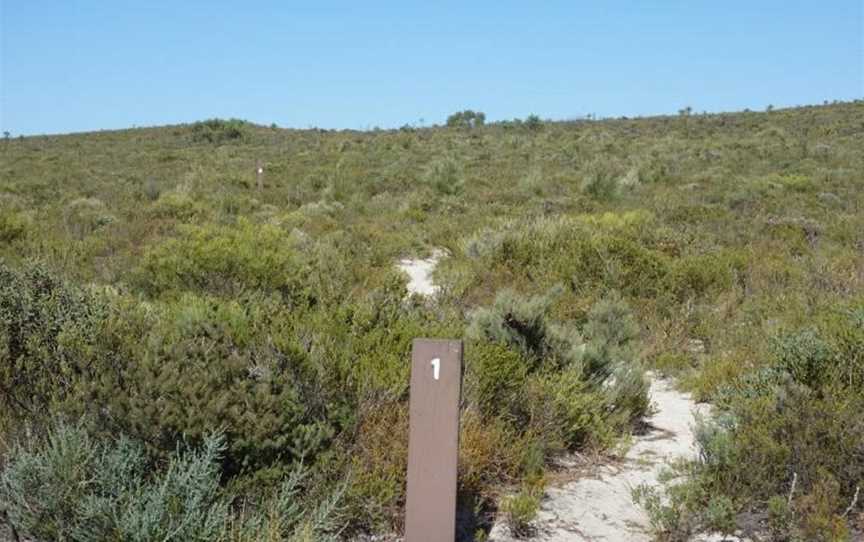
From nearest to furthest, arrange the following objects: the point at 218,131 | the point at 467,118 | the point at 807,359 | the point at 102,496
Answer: the point at 102,496
the point at 807,359
the point at 218,131
the point at 467,118

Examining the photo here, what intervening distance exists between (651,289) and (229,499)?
6.91 m

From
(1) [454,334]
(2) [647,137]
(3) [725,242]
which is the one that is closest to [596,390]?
(1) [454,334]

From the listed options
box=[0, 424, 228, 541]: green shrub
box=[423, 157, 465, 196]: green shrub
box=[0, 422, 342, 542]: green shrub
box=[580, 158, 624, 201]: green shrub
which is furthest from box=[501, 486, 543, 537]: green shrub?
box=[423, 157, 465, 196]: green shrub

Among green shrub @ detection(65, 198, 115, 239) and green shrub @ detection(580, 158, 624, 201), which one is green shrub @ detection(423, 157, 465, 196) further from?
green shrub @ detection(65, 198, 115, 239)

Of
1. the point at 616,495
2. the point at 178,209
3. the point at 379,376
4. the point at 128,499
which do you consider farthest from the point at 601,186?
the point at 128,499

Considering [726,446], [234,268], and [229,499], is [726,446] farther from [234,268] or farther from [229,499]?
[234,268]

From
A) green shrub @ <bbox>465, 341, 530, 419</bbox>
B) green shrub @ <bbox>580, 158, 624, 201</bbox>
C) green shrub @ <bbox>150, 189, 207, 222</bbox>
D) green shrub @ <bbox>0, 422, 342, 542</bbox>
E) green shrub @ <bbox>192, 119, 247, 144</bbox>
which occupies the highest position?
green shrub @ <bbox>192, 119, 247, 144</bbox>

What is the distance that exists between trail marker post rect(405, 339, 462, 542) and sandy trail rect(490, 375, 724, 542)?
2.77 ft

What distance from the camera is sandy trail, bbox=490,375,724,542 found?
417cm

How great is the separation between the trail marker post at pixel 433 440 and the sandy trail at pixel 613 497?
843mm

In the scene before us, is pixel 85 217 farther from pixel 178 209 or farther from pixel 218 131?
pixel 218 131

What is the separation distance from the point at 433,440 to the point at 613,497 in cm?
181

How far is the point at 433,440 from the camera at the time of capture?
3.34 m

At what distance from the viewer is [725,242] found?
1320 centimetres
